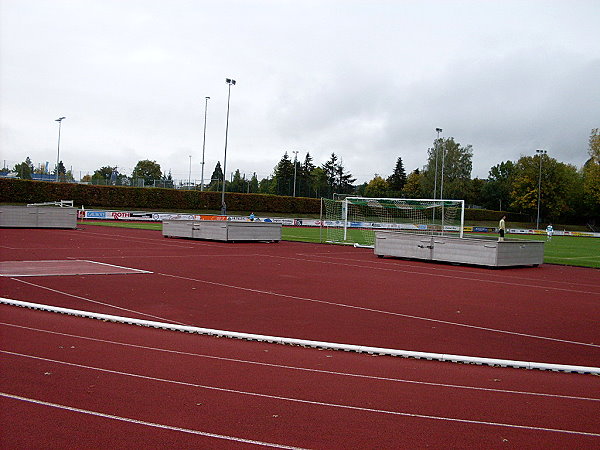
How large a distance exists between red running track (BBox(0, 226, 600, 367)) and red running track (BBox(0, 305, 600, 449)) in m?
1.61

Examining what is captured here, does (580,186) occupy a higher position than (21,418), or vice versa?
(580,186)

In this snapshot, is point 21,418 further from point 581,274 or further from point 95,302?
point 581,274

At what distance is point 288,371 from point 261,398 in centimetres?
120

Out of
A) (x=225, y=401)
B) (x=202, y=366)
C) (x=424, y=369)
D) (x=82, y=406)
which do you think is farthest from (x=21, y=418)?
(x=424, y=369)

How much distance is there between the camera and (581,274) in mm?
22219

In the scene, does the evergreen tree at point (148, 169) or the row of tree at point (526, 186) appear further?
the evergreen tree at point (148, 169)

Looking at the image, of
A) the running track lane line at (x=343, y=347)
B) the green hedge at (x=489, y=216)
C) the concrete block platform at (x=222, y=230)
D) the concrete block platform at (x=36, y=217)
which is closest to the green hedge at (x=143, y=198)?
the green hedge at (x=489, y=216)

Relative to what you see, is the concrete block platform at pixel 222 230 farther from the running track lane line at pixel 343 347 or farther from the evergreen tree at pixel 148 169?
the evergreen tree at pixel 148 169

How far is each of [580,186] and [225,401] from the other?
9950 cm

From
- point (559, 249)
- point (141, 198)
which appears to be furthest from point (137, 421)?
point (141, 198)

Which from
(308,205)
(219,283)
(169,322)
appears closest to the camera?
(169,322)

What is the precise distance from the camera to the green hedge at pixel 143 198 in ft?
184

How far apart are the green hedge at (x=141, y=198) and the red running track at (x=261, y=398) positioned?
52185mm

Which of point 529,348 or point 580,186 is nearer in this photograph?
point 529,348
